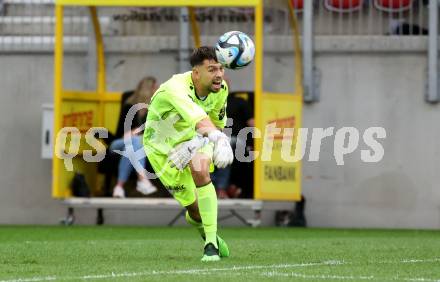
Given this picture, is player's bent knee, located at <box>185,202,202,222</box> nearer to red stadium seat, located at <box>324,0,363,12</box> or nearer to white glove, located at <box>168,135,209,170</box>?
white glove, located at <box>168,135,209,170</box>

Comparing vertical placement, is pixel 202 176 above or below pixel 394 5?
below

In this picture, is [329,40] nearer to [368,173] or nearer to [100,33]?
[368,173]

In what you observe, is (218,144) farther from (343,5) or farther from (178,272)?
(343,5)

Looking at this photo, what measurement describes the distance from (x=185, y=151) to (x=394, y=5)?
7.55 meters

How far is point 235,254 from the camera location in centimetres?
953

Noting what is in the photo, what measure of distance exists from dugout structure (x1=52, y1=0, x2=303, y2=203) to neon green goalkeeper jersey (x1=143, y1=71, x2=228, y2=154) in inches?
208

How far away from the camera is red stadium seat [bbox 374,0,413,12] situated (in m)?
16.1

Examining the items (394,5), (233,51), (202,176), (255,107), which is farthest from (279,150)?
(202,176)

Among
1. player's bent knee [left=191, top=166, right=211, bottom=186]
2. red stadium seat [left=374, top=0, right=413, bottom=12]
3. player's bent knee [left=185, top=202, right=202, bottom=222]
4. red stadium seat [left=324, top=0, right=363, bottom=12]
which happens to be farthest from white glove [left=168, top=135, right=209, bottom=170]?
red stadium seat [left=374, top=0, right=413, bottom=12]

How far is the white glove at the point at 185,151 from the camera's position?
9.21 meters

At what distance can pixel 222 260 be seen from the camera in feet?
28.6

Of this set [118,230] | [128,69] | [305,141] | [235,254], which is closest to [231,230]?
[118,230]

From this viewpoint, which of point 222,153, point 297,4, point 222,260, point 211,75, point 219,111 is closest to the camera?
point 222,153

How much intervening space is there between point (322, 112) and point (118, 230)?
11.4 feet
